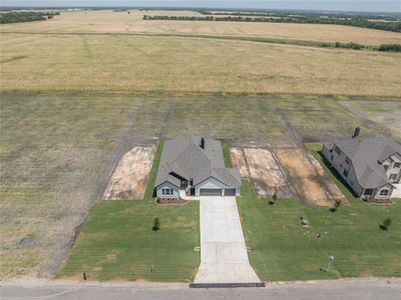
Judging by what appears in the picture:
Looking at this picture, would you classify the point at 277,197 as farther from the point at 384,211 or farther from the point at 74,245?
the point at 74,245

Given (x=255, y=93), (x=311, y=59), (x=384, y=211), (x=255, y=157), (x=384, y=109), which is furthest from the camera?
(x=311, y=59)

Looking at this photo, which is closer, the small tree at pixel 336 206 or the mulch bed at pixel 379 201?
the small tree at pixel 336 206

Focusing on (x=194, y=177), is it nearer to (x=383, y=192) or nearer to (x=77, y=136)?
(x=383, y=192)

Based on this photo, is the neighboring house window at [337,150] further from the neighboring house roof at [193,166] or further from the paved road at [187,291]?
the paved road at [187,291]

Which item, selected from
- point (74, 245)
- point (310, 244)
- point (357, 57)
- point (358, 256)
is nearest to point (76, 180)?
point (74, 245)

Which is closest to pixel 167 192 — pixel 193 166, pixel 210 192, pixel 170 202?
pixel 170 202

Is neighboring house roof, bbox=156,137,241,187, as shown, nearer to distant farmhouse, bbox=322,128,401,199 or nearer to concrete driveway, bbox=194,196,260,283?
concrete driveway, bbox=194,196,260,283

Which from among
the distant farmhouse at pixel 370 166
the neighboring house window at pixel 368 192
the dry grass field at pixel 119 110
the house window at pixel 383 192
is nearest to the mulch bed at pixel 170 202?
the dry grass field at pixel 119 110
